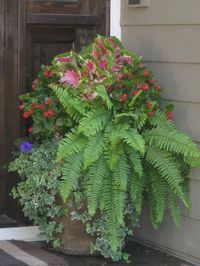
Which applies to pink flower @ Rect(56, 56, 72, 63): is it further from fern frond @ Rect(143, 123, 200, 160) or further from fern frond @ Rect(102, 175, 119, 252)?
fern frond @ Rect(102, 175, 119, 252)

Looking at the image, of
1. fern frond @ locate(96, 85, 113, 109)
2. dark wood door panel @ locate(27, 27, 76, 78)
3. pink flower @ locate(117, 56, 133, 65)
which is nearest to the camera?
fern frond @ locate(96, 85, 113, 109)

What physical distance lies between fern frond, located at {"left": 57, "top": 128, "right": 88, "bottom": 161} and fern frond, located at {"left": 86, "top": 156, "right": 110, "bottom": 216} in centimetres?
14

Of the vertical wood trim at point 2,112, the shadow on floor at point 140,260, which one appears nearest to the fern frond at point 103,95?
the vertical wood trim at point 2,112

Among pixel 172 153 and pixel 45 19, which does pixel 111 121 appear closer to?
pixel 172 153

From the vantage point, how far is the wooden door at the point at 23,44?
5.64 meters

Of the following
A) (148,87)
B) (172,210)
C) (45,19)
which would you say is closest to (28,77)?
(45,19)

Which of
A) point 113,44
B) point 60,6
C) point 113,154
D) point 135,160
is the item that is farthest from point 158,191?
point 60,6

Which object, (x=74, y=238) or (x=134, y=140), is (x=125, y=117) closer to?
(x=134, y=140)

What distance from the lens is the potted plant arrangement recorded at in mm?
4977

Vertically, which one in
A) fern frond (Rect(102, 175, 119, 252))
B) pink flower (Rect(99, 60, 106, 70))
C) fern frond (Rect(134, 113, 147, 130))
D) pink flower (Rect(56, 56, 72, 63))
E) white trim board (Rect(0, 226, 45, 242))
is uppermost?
pink flower (Rect(56, 56, 72, 63))

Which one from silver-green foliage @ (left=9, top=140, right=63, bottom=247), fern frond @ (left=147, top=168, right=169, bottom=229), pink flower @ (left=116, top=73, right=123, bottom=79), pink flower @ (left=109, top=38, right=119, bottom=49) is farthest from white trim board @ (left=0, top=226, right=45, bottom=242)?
pink flower @ (left=109, top=38, right=119, bottom=49)

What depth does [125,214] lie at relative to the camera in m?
5.32

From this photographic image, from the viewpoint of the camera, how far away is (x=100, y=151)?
4.93m

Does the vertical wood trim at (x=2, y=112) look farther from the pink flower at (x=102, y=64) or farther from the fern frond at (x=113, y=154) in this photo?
the fern frond at (x=113, y=154)
